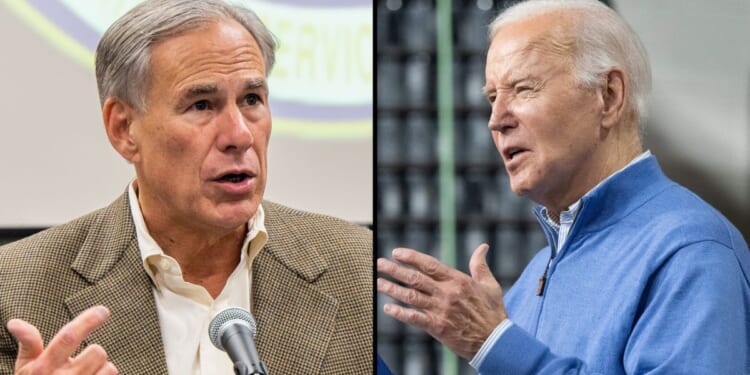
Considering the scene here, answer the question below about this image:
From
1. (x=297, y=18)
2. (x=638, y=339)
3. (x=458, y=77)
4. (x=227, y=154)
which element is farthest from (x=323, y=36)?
(x=638, y=339)

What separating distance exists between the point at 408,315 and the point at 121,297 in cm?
86

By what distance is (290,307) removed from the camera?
8.02 ft

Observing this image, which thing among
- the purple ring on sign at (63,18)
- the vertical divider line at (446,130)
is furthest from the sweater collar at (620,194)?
the purple ring on sign at (63,18)

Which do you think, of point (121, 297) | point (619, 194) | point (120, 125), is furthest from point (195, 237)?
point (619, 194)

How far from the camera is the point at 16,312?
2268 millimetres

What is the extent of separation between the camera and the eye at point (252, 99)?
8.24 feet

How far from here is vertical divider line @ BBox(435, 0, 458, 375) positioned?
2172 mm

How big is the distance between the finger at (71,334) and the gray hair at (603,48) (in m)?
1.02

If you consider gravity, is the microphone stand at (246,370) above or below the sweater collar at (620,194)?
below

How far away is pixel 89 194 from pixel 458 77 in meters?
1.09

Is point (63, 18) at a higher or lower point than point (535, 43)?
lower

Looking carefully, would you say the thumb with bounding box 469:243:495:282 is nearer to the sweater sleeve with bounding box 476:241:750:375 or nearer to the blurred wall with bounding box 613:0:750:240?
the sweater sleeve with bounding box 476:241:750:375

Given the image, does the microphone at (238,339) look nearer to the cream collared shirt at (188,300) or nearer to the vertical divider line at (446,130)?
the vertical divider line at (446,130)

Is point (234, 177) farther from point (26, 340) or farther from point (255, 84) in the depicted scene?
point (26, 340)
